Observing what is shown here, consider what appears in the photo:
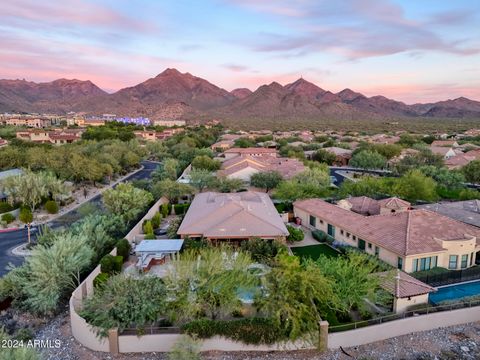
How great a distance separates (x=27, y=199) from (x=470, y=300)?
41.5 m

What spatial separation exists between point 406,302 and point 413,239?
21.3 ft

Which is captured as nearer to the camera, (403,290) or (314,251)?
(403,290)

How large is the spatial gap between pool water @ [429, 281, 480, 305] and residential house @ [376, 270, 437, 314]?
135 cm

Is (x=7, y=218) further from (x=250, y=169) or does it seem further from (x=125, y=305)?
(x=250, y=169)

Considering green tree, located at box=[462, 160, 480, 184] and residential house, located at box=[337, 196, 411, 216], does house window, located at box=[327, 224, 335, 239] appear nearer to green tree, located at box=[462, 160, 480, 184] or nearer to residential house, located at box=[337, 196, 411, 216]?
residential house, located at box=[337, 196, 411, 216]

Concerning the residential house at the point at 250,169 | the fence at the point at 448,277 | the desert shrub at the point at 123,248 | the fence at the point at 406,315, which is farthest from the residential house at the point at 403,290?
the residential house at the point at 250,169

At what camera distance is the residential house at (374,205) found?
3450 cm

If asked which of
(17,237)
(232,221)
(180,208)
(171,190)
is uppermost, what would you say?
(232,221)

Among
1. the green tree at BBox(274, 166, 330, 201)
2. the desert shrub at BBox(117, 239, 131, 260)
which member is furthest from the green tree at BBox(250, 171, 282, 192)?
the desert shrub at BBox(117, 239, 131, 260)

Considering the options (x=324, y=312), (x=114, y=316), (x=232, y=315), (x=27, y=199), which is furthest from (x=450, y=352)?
(x=27, y=199)

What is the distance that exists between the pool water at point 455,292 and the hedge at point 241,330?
1011cm

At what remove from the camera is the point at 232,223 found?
98.1 feet

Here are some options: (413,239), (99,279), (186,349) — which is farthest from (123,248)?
(413,239)

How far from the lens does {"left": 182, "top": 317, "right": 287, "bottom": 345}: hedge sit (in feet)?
59.3
